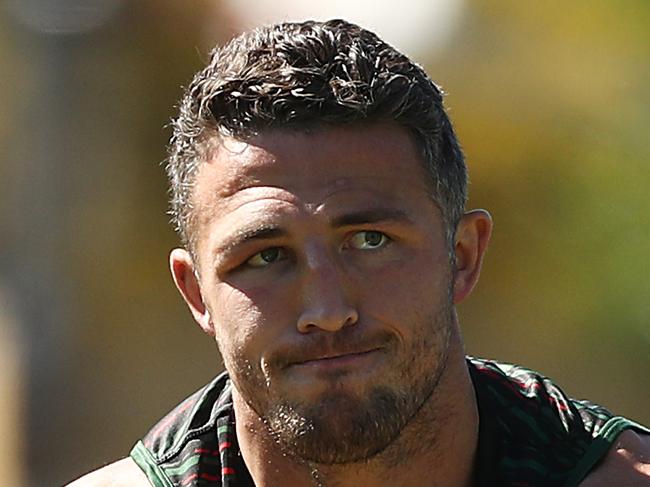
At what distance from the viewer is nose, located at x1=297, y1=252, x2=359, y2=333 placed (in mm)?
2975

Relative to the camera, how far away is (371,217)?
307 centimetres

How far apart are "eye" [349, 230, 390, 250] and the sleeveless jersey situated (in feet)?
1.80

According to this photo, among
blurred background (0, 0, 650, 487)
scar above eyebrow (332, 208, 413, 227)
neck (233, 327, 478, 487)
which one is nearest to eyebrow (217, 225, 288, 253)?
scar above eyebrow (332, 208, 413, 227)

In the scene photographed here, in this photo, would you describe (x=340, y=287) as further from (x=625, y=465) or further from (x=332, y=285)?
(x=625, y=465)

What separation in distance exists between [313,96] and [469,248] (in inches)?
19.7

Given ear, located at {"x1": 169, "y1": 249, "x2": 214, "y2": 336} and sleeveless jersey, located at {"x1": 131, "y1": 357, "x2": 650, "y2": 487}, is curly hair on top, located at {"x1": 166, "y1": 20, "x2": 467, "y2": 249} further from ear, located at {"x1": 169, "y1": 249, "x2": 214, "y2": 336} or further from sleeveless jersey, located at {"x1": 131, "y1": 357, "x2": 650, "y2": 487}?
sleeveless jersey, located at {"x1": 131, "y1": 357, "x2": 650, "y2": 487}

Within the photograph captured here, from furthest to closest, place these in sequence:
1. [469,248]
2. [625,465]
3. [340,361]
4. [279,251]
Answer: [469,248] < [625,465] < [279,251] < [340,361]

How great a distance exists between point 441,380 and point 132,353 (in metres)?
6.83

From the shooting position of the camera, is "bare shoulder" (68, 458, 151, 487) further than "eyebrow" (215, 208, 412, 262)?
Yes

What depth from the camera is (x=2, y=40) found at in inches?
360

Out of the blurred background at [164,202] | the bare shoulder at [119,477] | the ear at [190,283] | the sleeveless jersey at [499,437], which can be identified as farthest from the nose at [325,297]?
the blurred background at [164,202]

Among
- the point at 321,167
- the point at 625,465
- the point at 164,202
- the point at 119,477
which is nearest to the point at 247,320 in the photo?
the point at 321,167

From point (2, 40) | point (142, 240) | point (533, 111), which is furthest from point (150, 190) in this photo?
point (533, 111)

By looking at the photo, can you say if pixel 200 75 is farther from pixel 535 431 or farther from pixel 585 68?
pixel 585 68
